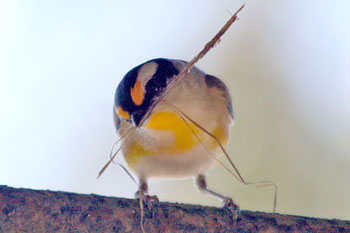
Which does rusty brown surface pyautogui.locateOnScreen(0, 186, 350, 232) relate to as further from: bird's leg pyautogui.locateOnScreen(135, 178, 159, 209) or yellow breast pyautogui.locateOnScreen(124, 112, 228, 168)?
yellow breast pyautogui.locateOnScreen(124, 112, 228, 168)

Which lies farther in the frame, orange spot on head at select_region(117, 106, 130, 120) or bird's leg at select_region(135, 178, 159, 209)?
orange spot on head at select_region(117, 106, 130, 120)

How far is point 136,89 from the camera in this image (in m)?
3.07

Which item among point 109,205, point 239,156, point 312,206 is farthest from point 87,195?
point 312,206

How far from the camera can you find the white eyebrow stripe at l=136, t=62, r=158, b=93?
3.09 meters

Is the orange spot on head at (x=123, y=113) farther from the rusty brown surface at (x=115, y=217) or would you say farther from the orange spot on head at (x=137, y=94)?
the rusty brown surface at (x=115, y=217)

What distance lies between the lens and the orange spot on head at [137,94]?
303 cm

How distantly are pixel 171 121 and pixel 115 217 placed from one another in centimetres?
97

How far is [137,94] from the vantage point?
3047 mm

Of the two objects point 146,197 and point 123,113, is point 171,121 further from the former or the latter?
point 146,197

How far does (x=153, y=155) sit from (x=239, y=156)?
125cm

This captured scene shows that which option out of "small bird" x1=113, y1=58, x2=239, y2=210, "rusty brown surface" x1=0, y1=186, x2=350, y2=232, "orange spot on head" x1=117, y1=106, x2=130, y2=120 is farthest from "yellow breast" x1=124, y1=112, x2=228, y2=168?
"rusty brown surface" x1=0, y1=186, x2=350, y2=232

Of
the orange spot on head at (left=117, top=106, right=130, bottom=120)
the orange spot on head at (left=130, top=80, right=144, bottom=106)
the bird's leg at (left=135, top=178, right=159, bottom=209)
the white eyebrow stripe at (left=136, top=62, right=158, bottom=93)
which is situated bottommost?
the bird's leg at (left=135, top=178, right=159, bottom=209)

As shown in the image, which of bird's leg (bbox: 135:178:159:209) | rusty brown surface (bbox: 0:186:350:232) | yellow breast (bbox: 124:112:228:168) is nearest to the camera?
rusty brown surface (bbox: 0:186:350:232)

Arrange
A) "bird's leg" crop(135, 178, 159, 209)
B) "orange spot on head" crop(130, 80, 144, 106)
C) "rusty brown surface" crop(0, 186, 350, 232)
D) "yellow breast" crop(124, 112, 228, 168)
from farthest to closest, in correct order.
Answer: "yellow breast" crop(124, 112, 228, 168)
"orange spot on head" crop(130, 80, 144, 106)
"bird's leg" crop(135, 178, 159, 209)
"rusty brown surface" crop(0, 186, 350, 232)
